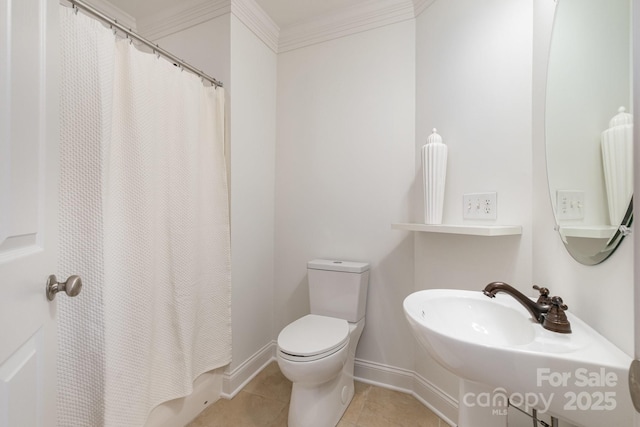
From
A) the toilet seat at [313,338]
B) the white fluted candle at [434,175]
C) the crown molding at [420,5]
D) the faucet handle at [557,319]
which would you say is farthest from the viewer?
the crown molding at [420,5]

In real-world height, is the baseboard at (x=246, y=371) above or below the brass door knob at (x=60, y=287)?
below

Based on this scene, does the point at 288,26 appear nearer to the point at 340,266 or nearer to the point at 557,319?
the point at 340,266

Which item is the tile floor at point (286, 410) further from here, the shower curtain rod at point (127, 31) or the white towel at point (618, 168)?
the shower curtain rod at point (127, 31)

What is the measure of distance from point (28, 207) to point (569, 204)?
4.85 ft

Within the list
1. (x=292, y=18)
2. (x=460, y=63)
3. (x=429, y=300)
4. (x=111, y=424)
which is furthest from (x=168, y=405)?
(x=292, y=18)

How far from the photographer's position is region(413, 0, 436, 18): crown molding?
155cm

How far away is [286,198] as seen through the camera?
2043 mm

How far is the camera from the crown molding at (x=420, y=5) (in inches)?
61.0

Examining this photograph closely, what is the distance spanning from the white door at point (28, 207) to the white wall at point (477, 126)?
154 centimetres

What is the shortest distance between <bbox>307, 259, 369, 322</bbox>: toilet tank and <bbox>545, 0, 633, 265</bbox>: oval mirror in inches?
39.5

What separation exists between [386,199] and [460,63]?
2.70 feet

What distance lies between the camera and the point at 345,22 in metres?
1.82

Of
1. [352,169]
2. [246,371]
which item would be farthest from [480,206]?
[246,371]

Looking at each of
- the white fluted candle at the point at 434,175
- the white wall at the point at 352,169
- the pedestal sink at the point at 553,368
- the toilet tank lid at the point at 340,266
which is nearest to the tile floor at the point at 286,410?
the white wall at the point at 352,169
